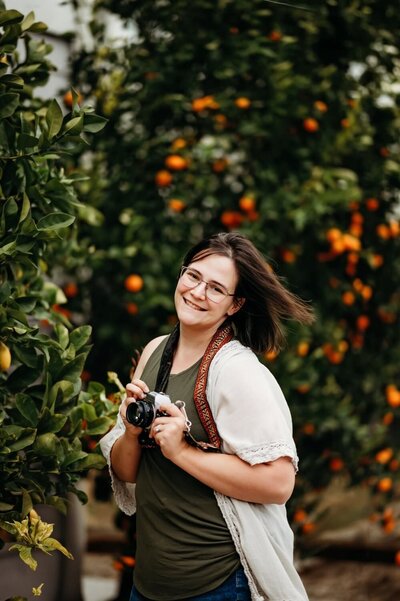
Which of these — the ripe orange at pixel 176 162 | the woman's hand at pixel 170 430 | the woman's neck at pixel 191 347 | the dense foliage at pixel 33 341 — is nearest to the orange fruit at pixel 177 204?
the ripe orange at pixel 176 162

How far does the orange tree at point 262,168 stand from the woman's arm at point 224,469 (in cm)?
175

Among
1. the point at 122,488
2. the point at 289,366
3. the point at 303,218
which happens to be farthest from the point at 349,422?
the point at 122,488

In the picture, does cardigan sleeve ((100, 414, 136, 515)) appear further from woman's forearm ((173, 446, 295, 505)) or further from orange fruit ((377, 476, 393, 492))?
orange fruit ((377, 476, 393, 492))

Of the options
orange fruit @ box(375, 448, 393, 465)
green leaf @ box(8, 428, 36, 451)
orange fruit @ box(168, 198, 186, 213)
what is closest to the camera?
green leaf @ box(8, 428, 36, 451)

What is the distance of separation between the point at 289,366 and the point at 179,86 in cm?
125

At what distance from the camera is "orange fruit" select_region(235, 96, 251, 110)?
12.4 feet

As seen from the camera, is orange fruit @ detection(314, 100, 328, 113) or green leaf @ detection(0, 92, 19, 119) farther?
orange fruit @ detection(314, 100, 328, 113)

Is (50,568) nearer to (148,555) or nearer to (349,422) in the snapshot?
(148,555)

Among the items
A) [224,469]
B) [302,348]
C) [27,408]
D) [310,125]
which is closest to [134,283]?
[302,348]

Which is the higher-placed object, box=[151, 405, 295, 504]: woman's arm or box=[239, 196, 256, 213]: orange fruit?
box=[151, 405, 295, 504]: woman's arm

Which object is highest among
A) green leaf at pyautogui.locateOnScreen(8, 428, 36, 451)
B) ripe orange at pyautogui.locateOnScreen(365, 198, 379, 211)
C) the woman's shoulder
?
the woman's shoulder

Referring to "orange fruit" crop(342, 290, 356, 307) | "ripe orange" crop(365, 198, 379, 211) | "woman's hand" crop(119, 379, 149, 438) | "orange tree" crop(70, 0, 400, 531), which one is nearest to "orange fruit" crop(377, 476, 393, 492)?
"orange tree" crop(70, 0, 400, 531)

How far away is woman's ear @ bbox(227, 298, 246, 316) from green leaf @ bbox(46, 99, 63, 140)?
2.10 ft

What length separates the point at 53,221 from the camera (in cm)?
236
